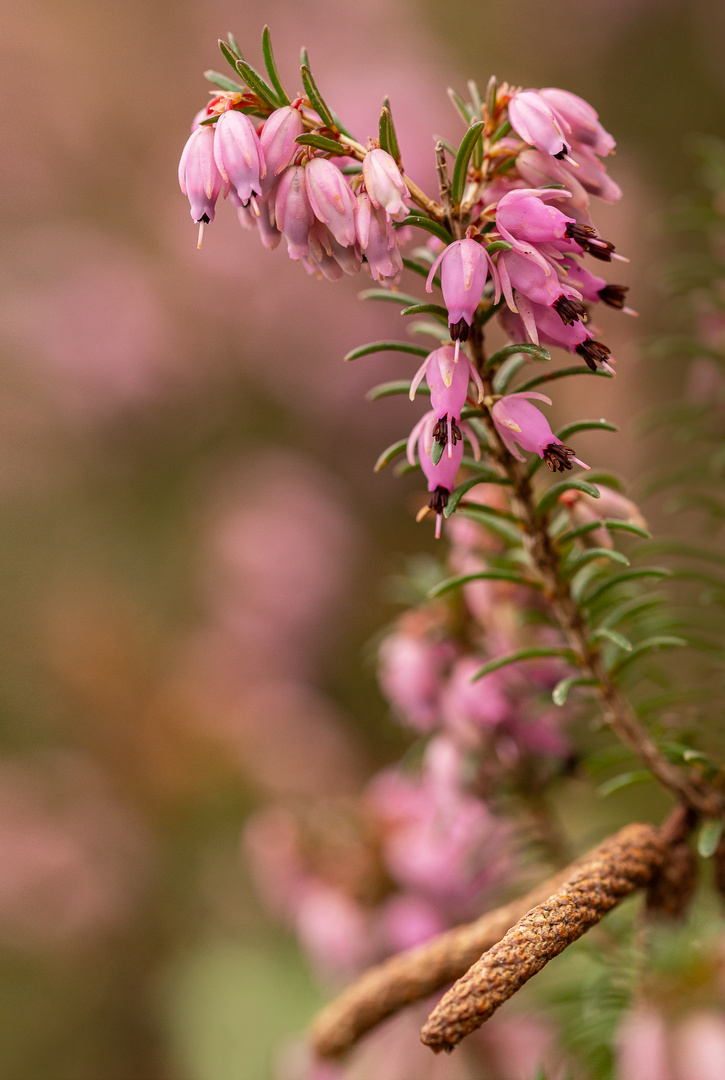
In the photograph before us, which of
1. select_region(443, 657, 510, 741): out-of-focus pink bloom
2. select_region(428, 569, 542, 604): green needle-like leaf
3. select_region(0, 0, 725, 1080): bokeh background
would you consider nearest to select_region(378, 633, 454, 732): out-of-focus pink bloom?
select_region(443, 657, 510, 741): out-of-focus pink bloom

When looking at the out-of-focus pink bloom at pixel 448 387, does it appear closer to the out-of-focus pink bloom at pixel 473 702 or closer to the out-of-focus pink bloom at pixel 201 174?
the out-of-focus pink bloom at pixel 201 174

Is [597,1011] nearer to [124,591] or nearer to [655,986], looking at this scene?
[655,986]

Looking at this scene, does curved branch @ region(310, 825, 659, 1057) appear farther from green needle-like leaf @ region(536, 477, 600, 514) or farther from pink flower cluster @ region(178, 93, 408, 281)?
pink flower cluster @ region(178, 93, 408, 281)

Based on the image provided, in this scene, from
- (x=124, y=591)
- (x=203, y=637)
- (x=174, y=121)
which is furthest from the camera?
(x=174, y=121)

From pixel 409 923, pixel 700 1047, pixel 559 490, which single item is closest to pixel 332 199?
pixel 559 490

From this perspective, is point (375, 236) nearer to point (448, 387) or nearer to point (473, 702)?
point (448, 387)

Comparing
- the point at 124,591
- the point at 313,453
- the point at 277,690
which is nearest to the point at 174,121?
the point at 313,453
